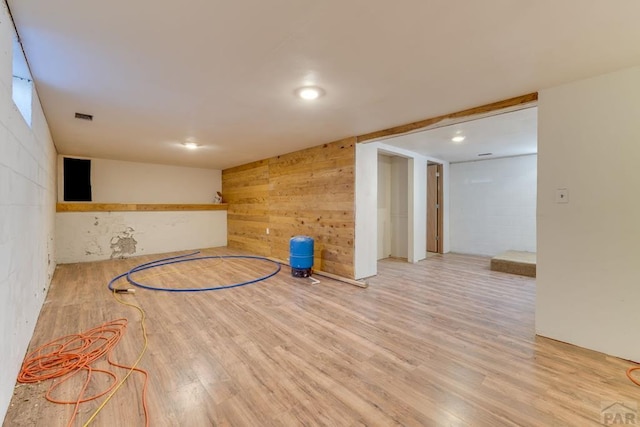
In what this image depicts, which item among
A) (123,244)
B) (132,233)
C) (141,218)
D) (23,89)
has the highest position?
(23,89)

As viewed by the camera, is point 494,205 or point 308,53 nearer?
point 308,53

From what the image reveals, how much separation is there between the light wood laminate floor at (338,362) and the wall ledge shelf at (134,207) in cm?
244

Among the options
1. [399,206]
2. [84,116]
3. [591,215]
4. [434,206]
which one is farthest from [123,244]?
[591,215]

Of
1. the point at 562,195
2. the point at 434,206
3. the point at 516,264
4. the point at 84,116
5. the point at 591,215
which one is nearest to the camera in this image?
the point at 591,215

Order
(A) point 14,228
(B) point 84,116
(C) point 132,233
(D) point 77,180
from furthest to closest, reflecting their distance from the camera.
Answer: (C) point 132,233 < (D) point 77,180 < (B) point 84,116 < (A) point 14,228

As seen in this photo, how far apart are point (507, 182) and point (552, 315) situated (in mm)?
4318

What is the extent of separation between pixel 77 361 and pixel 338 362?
1972 millimetres

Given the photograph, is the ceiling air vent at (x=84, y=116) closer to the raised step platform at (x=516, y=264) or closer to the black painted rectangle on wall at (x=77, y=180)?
the black painted rectangle on wall at (x=77, y=180)

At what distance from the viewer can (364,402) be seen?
1.62 metres

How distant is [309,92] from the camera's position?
2.45m

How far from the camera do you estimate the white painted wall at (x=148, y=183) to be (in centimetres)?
596

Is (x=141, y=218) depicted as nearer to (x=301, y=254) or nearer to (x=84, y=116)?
(x=84, y=116)

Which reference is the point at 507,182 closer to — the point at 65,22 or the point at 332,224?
the point at 332,224

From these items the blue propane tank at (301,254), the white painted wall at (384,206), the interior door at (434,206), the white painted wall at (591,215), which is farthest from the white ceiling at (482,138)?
the blue propane tank at (301,254)
